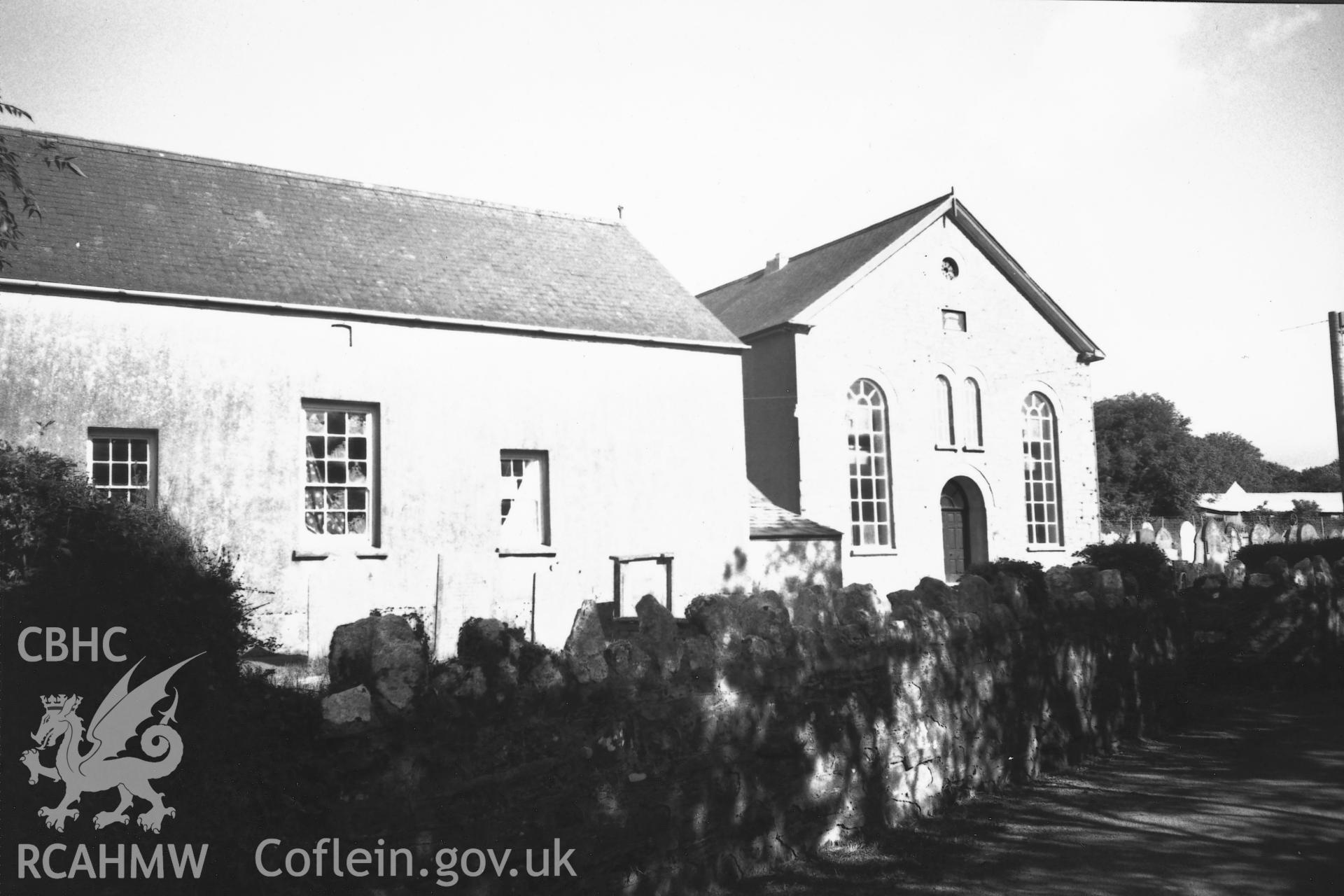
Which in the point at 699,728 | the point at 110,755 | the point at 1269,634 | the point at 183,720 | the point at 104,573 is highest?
the point at 104,573

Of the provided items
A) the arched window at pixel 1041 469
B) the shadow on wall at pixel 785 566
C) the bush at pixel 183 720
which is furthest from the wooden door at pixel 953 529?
the bush at pixel 183 720

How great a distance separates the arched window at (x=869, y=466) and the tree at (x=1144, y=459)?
49.6 metres

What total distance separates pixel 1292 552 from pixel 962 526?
754 centimetres

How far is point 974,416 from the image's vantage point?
27.1 meters

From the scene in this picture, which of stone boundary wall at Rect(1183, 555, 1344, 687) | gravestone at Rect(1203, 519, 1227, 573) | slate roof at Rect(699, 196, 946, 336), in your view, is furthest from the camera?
gravestone at Rect(1203, 519, 1227, 573)

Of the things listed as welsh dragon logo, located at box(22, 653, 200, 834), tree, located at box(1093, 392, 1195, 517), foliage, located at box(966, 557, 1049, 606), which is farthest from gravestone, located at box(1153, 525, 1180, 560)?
tree, located at box(1093, 392, 1195, 517)

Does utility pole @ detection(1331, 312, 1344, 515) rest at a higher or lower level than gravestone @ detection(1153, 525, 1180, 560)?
higher

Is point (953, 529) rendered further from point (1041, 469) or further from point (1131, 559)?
point (1131, 559)

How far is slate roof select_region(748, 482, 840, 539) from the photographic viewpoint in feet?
69.8

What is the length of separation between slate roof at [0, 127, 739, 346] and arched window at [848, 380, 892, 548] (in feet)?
17.7

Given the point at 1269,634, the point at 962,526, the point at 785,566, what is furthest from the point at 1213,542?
the point at 1269,634

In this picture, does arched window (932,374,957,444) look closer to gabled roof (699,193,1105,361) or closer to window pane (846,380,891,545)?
window pane (846,380,891,545)

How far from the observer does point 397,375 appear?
17750mm

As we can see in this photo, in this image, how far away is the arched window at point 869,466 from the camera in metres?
25.1
